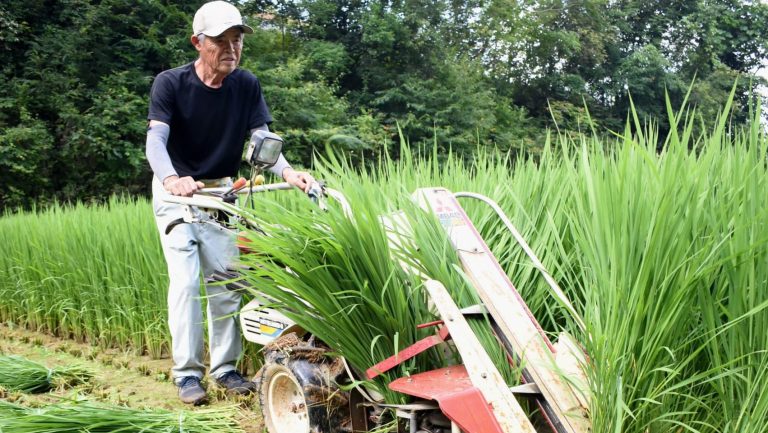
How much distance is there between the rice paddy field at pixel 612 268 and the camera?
164cm

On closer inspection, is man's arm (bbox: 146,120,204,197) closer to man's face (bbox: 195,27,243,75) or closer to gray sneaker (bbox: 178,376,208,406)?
man's face (bbox: 195,27,243,75)

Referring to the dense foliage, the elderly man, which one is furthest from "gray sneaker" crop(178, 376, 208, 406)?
the dense foliage

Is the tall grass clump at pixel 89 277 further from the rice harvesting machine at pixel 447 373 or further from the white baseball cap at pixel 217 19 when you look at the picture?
the rice harvesting machine at pixel 447 373

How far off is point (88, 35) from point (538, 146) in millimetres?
11099

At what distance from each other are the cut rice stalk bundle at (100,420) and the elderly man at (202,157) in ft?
1.65

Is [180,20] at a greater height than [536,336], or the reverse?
[180,20]

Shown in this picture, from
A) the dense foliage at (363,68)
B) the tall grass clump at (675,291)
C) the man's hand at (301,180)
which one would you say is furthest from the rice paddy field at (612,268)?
the dense foliage at (363,68)

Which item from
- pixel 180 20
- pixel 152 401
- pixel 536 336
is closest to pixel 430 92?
pixel 180 20

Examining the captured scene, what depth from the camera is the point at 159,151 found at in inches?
126

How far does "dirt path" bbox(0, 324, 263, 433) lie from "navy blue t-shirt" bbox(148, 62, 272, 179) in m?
1.10

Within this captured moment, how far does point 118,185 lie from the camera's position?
539 inches

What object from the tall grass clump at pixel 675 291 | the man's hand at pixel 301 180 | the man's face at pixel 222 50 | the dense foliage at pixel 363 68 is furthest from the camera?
the dense foliage at pixel 363 68

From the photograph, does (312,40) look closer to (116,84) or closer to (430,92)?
(430,92)

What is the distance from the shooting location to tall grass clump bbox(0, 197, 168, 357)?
4.80 meters
